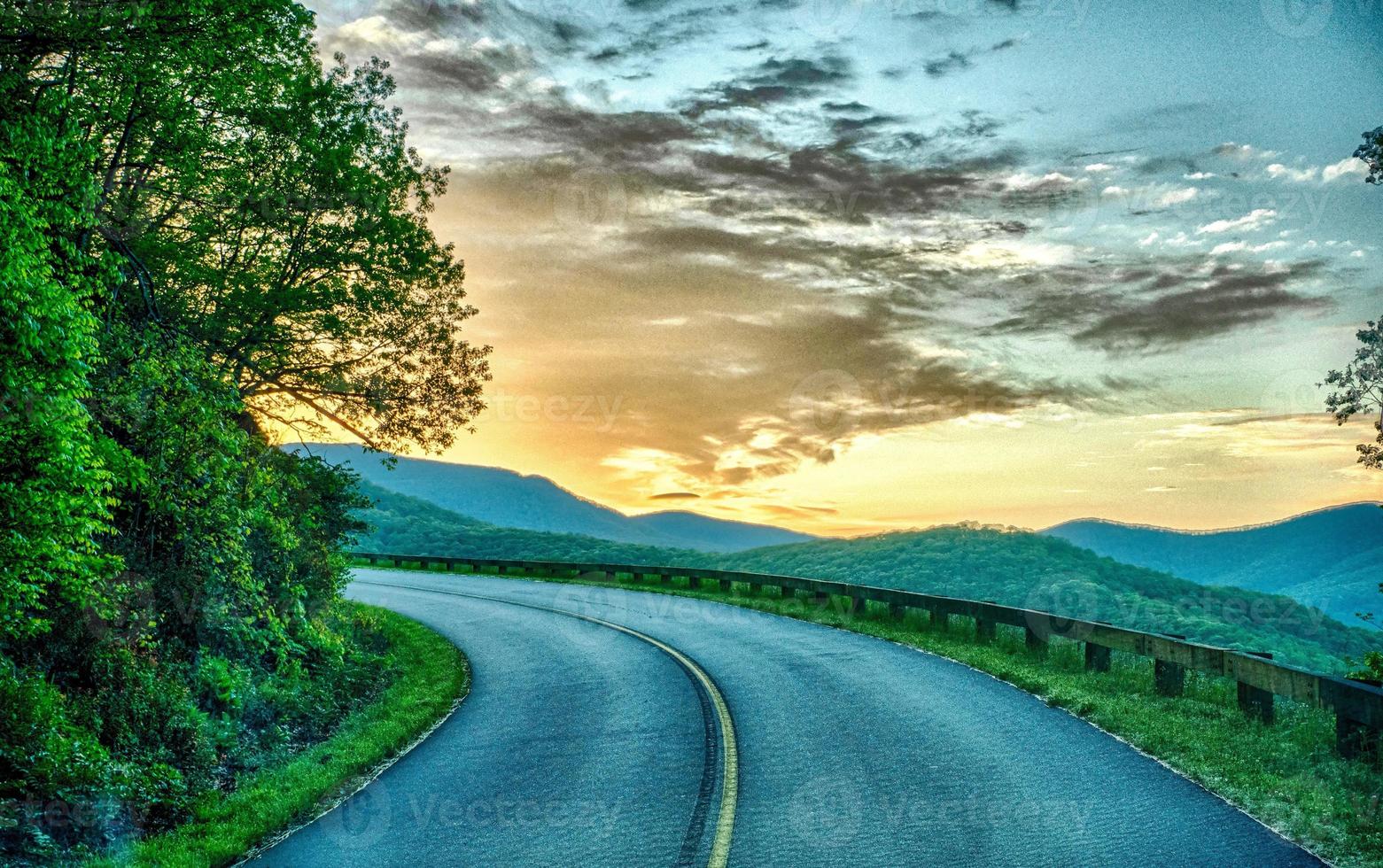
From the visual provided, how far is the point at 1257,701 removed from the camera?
11164 mm

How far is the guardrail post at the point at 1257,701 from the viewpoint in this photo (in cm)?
1099

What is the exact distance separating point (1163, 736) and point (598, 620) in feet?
52.7

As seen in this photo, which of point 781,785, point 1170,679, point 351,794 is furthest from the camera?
point 1170,679

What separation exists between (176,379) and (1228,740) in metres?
12.9

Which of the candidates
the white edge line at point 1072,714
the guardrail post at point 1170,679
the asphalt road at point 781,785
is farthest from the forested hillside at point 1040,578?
the asphalt road at point 781,785

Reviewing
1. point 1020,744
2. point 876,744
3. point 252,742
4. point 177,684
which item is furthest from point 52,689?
point 1020,744

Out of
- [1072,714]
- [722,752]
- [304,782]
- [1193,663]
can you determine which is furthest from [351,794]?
[1193,663]

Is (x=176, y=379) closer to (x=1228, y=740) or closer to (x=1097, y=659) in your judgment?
(x=1228, y=740)

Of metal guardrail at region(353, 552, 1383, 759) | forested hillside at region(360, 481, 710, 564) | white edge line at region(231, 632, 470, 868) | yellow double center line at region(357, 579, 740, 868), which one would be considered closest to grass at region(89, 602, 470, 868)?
white edge line at region(231, 632, 470, 868)

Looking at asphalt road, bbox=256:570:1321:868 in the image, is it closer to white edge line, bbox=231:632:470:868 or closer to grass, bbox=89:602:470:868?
white edge line, bbox=231:632:470:868

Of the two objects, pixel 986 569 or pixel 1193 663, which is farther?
pixel 986 569

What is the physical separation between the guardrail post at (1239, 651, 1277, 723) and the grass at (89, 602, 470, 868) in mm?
10581

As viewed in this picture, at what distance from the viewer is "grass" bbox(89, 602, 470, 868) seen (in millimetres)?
7824

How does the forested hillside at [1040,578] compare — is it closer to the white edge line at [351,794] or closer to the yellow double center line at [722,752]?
the yellow double center line at [722,752]
